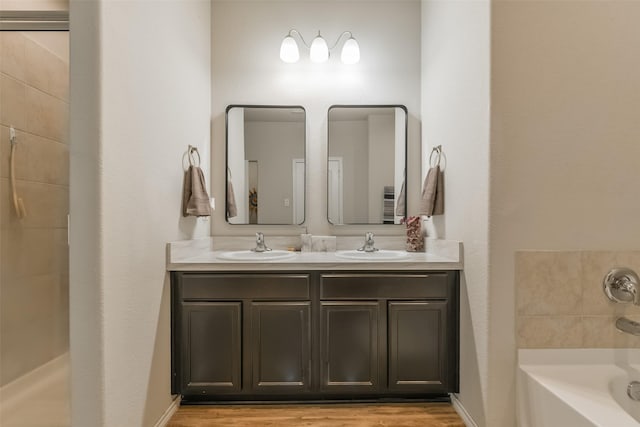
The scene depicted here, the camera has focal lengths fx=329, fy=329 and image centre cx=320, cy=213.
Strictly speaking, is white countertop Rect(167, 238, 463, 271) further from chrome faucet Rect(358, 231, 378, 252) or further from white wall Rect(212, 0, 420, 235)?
white wall Rect(212, 0, 420, 235)

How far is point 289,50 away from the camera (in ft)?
8.15

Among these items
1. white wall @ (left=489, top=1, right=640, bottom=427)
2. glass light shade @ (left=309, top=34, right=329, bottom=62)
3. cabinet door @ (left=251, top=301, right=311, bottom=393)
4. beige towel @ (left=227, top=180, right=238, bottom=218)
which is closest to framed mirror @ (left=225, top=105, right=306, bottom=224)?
beige towel @ (left=227, top=180, right=238, bottom=218)

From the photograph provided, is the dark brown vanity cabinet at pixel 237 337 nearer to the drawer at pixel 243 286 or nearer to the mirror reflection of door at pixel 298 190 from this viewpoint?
the drawer at pixel 243 286

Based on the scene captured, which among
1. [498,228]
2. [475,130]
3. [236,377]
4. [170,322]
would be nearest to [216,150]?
[170,322]

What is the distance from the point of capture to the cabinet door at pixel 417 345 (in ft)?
6.33

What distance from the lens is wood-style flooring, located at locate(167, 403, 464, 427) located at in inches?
71.5

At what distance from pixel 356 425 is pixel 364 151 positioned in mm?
1834

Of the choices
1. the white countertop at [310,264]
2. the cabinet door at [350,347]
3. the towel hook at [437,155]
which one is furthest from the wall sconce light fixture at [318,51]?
the cabinet door at [350,347]

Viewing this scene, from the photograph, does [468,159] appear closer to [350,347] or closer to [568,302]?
[568,302]

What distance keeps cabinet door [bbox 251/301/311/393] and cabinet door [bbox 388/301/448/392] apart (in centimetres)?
51

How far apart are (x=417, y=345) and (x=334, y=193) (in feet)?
4.05

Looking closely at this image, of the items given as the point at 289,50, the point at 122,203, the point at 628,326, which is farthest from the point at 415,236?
the point at 122,203

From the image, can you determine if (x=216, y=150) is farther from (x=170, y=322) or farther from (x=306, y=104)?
(x=170, y=322)

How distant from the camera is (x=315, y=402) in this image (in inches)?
78.5
